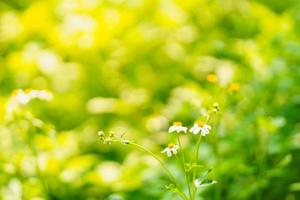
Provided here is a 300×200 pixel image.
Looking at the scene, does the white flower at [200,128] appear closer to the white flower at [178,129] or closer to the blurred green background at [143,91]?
the white flower at [178,129]

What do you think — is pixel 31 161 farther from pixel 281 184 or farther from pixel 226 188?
pixel 281 184

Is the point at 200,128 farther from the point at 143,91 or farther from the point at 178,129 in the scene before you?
the point at 143,91

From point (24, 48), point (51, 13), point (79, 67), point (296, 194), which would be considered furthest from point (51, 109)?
point (296, 194)

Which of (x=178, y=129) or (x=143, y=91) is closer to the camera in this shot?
(x=178, y=129)

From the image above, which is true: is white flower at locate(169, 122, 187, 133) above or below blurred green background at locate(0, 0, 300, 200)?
below

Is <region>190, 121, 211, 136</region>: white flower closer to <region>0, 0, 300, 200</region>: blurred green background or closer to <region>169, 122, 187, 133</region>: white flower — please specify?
<region>169, 122, 187, 133</region>: white flower

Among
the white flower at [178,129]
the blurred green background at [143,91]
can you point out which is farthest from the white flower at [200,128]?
the blurred green background at [143,91]

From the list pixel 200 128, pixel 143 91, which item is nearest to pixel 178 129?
pixel 200 128

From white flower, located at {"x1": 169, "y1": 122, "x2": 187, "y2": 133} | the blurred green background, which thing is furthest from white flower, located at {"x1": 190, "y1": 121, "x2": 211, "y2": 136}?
the blurred green background
